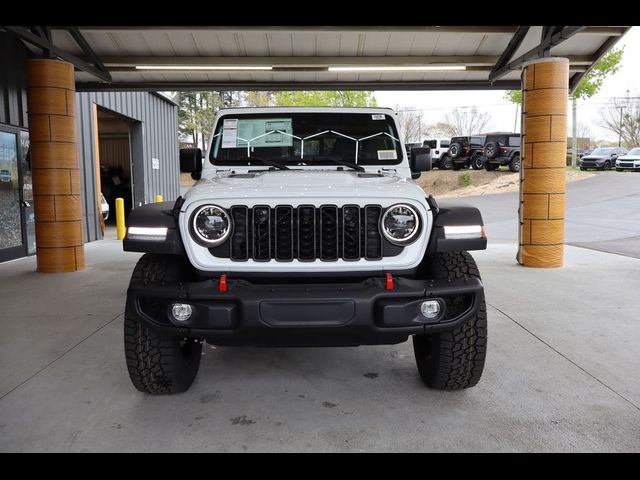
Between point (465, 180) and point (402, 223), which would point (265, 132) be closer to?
point (402, 223)

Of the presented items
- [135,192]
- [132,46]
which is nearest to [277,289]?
[132,46]

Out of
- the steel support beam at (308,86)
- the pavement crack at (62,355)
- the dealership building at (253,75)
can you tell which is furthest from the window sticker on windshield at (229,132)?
the steel support beam at (308,86)

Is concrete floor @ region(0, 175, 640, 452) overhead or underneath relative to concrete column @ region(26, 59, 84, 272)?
underneath

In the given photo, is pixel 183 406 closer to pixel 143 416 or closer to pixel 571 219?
pixel 143 416

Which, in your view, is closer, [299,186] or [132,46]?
[299,186]

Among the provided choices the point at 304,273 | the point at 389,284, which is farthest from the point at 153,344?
the point at 389,284

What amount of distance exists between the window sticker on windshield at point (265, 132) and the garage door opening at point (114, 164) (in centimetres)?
1316

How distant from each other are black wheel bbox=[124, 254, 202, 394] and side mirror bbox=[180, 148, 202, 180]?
1.16 meters

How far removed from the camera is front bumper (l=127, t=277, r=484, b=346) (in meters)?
2.55

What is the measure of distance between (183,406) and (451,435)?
1448 millimetres

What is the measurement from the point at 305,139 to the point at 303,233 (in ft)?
4.42

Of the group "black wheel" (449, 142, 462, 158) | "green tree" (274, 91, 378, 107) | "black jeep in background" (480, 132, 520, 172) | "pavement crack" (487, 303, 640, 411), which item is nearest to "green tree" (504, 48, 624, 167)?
"black jeep in background" (480, 132, 520, 172)

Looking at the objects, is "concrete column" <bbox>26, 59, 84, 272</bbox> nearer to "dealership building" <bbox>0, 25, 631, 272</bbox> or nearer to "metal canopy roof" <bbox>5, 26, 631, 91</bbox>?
"dealership building" <bbox>0, 25, 631, 272</bbox>
